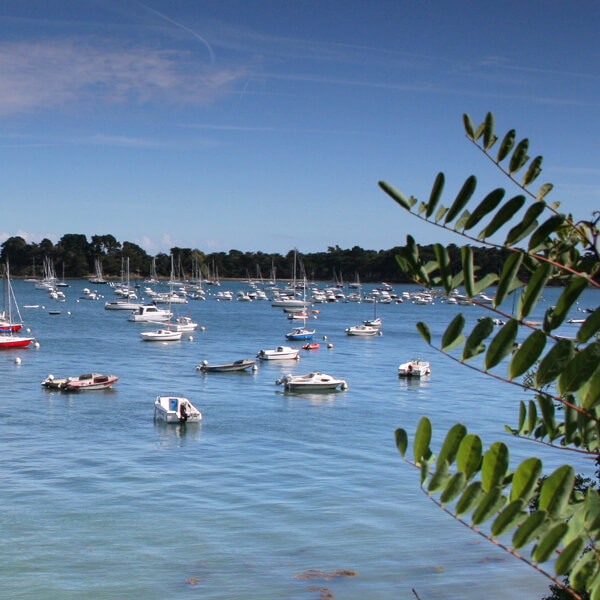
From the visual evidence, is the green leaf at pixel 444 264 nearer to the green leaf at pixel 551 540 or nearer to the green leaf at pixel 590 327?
the green leaf at pixel 590 327

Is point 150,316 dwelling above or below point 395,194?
below

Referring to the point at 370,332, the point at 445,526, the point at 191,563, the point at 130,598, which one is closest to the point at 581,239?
the point at 130,598

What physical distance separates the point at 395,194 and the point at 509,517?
4.67ft

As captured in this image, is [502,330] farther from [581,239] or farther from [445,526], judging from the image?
[445,526]

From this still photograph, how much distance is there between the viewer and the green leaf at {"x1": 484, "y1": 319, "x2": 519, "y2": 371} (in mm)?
3252

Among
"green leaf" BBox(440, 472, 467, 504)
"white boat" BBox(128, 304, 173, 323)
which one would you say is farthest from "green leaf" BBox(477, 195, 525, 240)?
"white boat" BBox(128, 304, 173, 323)

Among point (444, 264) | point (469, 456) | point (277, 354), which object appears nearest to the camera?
point (469, 456)

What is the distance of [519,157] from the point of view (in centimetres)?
393

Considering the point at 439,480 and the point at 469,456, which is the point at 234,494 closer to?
the point at 439,480

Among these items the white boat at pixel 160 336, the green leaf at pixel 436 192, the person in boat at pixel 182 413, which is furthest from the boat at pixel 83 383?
the green leaf at pixel 436 192

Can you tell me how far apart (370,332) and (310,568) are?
7654 cm

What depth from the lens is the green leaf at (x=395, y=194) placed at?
3.35 metres

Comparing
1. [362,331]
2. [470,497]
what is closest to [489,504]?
[470,497]

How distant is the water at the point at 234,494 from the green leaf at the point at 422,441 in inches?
756
